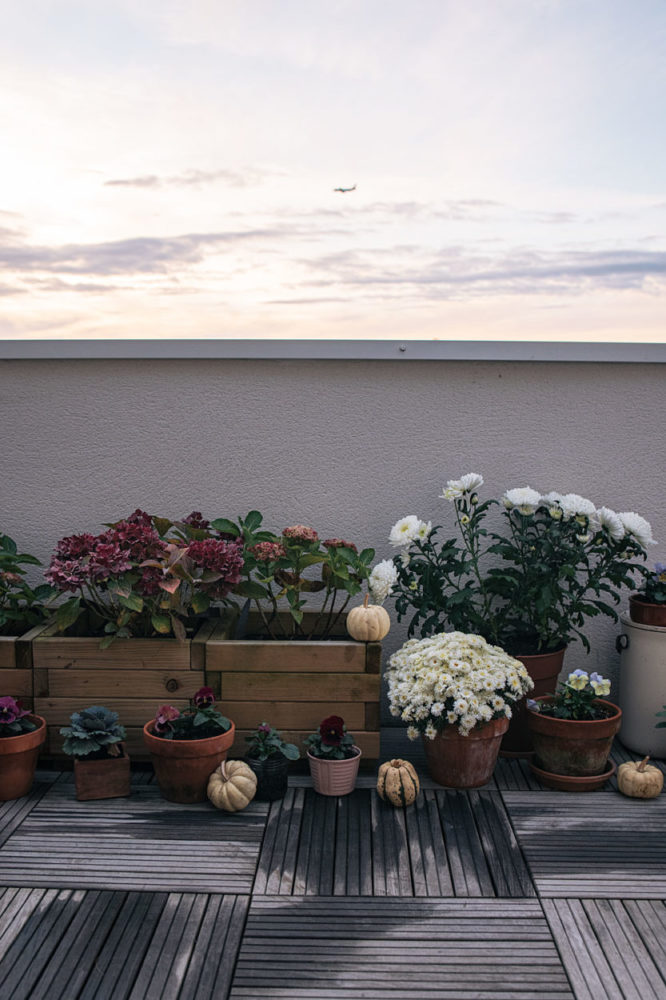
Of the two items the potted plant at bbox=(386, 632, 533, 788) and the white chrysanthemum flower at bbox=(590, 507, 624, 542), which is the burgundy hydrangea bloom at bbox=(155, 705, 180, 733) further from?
the white chrysanthemum flower at bbox=(590, 507, 624, 542)

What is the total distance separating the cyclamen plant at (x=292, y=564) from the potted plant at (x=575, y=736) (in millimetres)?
842

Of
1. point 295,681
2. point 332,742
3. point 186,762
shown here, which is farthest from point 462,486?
point 186,762

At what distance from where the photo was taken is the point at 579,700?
3.01 metres

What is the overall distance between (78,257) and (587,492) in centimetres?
307

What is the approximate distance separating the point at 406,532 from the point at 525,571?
505 mm

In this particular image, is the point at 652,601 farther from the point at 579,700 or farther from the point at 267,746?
the point at 267,746

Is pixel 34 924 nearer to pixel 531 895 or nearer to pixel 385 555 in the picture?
pixel 531 895

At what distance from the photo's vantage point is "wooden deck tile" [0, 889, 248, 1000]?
6.16 feet

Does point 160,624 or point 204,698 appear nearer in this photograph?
point 204,698

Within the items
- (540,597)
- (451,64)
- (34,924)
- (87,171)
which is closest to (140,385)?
(87,171)

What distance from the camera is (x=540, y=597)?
312cm

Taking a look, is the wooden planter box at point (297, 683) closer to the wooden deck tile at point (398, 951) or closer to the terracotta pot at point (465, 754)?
the terracotta pot at point (465, 754)

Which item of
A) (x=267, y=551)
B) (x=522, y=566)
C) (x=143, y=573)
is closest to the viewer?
(x=143, y=573)

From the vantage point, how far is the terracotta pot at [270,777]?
9.21ft
